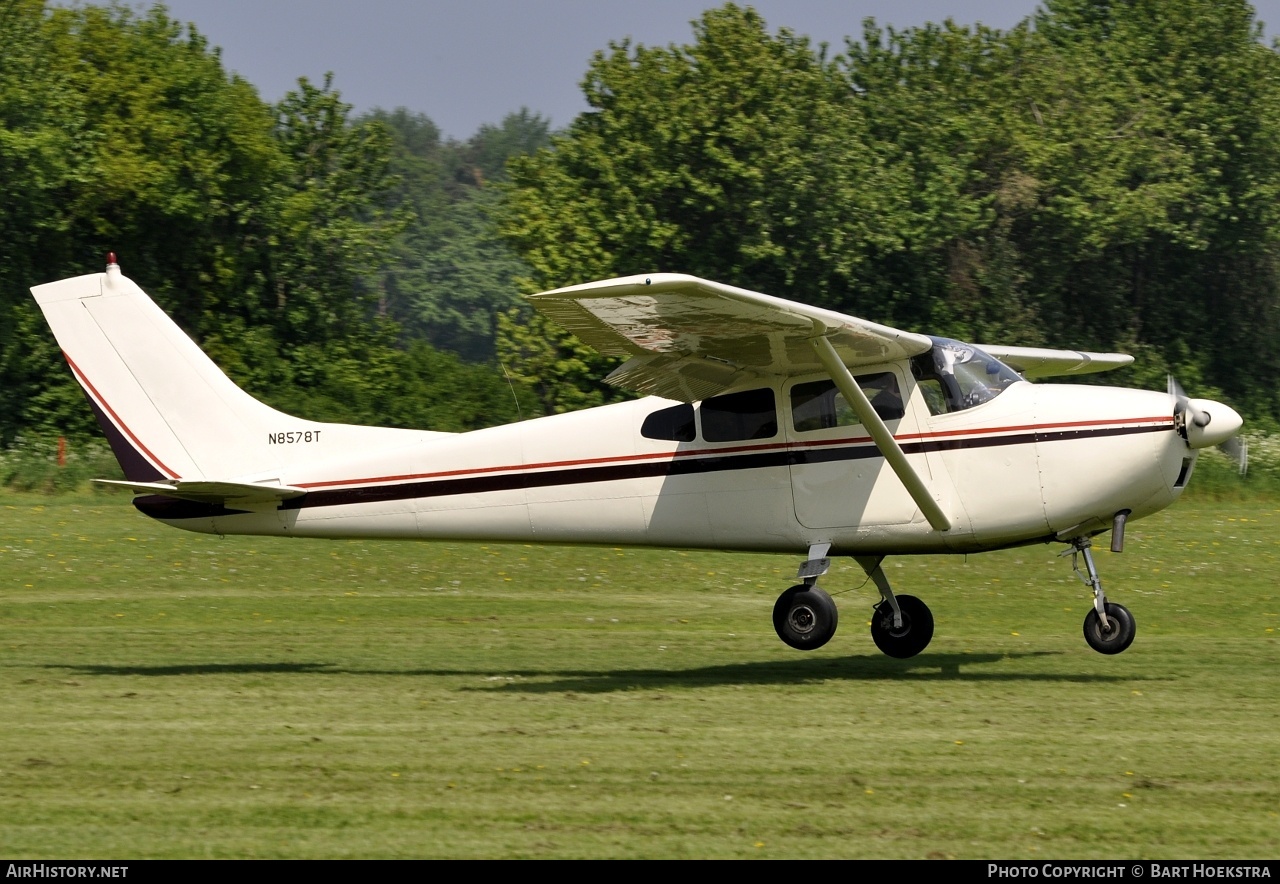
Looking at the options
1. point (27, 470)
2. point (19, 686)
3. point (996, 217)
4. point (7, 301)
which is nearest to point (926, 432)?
point (19, 686)

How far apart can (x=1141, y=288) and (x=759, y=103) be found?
12.3m

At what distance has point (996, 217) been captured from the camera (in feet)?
146

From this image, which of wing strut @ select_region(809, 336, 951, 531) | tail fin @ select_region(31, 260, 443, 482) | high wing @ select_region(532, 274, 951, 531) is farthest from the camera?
tail fin @ select_region(31, 260, 443, 482)

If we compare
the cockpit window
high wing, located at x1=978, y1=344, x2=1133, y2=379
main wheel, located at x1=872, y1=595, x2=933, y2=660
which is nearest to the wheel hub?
main wheel, located at x1=872, y1=595, x2=933, y2=660

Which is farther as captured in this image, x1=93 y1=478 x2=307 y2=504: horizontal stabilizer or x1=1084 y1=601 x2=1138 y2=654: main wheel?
x1=93 y1=478 x2=307 y2=504: horizontal stabilizer

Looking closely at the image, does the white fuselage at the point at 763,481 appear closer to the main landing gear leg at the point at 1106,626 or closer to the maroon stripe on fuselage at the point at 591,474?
the maroon stripe on fuselage at the point at 591,474

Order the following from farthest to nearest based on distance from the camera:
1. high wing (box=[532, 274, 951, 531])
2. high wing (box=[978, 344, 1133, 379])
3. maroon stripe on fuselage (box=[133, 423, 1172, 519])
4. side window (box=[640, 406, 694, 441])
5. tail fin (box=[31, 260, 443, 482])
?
1. high wing (box=[978, 344, 1133, 379])
2. tail fin (box=[31, 260, 443, 482])
3. side window (box=[640, 406, 694, 441])
4. maroon stripe on fuselage (box=[133, 423, 1172, 519])
5. high wing (box=[532, 274, 951, 531])

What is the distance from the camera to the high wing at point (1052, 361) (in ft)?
46.9

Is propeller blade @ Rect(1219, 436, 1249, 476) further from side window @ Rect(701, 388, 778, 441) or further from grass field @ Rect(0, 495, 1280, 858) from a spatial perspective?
side window @ Rect(701, 388, 778, 441)

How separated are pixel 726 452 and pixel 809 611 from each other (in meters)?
1.46

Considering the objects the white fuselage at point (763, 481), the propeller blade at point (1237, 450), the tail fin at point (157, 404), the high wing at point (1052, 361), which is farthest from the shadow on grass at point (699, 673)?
the high wing at point (1052, 361)

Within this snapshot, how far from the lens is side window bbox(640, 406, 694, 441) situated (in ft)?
42.2

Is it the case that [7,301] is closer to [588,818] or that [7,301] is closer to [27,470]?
[27,470]

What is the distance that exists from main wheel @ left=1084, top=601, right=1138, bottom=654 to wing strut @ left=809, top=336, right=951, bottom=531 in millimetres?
1379
